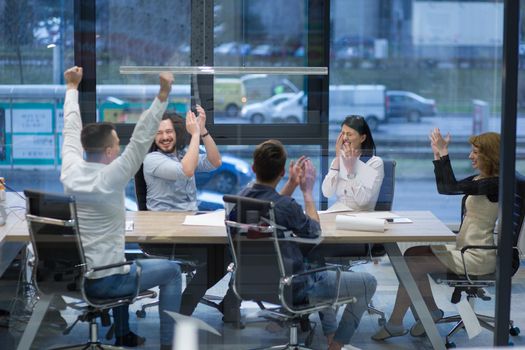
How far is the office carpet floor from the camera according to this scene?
16.4 feet

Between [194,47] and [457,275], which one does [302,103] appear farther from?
[457,275]

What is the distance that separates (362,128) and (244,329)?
1.16m

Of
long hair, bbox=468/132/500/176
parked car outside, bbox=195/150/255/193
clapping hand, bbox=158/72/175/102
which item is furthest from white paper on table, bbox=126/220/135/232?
long hair, bbox=468/132/500/176

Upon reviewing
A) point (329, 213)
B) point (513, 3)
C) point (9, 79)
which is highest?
point (513, 3)

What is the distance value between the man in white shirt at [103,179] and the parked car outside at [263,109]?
40 cm

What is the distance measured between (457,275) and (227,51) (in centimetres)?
164

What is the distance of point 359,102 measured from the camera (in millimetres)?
4973

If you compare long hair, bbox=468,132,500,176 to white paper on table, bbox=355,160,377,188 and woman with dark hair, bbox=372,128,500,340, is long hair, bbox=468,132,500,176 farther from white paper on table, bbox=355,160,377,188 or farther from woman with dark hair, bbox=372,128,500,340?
white paper on table, bbox=355,160,377,188

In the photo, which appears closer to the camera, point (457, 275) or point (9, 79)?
point (9, 79)

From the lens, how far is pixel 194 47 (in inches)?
194

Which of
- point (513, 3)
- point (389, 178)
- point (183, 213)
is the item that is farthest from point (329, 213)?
point (513, 3)

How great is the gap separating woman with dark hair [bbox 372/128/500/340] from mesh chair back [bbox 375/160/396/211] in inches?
10.0

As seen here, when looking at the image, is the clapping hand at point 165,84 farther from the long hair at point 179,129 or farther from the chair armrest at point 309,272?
the chair armrest at point 309,272

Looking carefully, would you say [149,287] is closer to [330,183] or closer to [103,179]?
[103,179]
